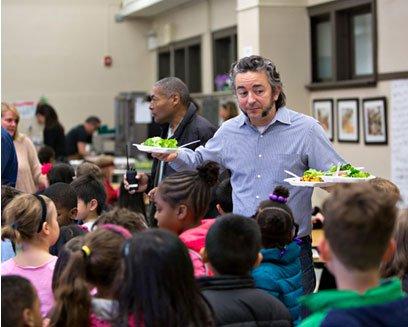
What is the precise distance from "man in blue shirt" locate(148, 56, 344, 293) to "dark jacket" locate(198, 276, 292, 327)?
1.26 meters

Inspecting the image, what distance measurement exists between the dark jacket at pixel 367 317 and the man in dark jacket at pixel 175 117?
3.05 meters

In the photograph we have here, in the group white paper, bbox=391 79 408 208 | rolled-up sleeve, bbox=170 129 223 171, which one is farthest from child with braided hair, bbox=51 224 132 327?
white paper, bbox=391 79 408 208

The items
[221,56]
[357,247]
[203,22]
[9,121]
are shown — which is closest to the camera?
[357,247]

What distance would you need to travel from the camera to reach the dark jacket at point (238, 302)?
9.30ft

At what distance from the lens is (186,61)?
15172mm

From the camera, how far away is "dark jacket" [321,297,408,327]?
2.22 meters

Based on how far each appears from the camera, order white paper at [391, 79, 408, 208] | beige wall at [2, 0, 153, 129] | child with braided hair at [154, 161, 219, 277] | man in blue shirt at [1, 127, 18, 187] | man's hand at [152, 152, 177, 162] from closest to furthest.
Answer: child with braided hair at [154, 161, 219, 277], man's hand at [152, 152, 177, 162], man in blue shirt at [1, 127, 18, 187], white paper at [391, 79, 408, 208], beige wall at [2, 0, 153, 129]

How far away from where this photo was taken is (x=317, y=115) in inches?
417

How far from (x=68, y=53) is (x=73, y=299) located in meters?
14.2

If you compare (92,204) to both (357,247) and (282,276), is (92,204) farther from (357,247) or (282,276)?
(357,247)

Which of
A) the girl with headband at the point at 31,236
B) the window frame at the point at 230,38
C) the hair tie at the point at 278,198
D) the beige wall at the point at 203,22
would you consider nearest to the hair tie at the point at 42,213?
the girl with headband at the point at 31,236

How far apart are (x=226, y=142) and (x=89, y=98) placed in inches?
502

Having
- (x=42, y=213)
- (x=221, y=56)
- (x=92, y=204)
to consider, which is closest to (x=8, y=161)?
(x=92, y=204)

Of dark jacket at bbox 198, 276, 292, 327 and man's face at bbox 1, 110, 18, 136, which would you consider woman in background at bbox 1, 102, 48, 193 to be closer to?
man's face at bbox 1, 110, 18, 136
